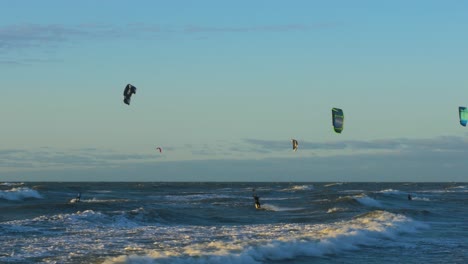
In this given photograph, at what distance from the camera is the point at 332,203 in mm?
52906

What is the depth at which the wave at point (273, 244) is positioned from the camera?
19781 mm

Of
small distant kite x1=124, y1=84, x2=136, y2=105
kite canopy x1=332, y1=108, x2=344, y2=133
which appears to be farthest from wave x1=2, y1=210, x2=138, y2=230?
kite canopy x1=332, y1=108, x2=344, y2=133

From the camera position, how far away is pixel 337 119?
3819 centimetres

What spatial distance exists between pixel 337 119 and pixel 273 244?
54.7 feet

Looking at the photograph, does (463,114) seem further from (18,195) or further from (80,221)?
(18,195)

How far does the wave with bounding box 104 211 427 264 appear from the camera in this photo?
64.9 feet

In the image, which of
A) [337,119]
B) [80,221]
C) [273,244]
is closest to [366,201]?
[337,119]

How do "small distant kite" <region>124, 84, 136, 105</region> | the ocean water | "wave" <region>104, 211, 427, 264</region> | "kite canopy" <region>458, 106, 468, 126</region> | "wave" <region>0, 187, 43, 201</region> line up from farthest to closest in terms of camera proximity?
1. "wave" <region>0, 187, 43, 201</region>
2. "kite canopy" <region>458, 106, 468, 126</region>
3. "small distant kite" <region>124, 84, 136, 105</region>
4. the ocean water
5. "wave" <region>104, 211, 427, 264</region>

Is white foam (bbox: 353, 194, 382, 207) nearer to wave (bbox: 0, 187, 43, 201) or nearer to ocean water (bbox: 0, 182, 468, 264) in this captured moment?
ocean water (bbox: 0, 182, 468, 264)

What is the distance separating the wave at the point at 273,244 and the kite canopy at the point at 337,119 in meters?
6.45

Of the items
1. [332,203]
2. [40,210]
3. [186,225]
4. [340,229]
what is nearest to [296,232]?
[340,229]

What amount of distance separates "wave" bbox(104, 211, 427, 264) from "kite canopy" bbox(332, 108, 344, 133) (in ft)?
21.2

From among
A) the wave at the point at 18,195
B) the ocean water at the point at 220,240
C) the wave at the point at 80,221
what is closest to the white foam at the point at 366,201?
the ocean water at the point at 220,240

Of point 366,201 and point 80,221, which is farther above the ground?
point 366,201
